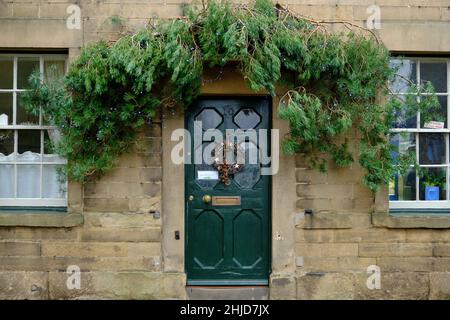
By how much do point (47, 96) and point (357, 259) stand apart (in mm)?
4143

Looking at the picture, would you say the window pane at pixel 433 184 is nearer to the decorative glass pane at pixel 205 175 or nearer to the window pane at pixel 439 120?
the window pane at pixel 439 120

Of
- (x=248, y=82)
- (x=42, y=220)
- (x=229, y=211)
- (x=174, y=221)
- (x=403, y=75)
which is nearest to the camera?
(x=248, y=82)

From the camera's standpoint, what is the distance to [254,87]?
17.6 ft

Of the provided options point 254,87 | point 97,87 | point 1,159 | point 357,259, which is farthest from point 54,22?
point 357,259

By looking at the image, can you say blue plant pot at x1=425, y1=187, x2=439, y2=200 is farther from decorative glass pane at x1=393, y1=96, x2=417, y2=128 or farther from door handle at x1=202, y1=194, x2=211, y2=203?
door handle at x1=202, y1=194, x2=211, y2=203

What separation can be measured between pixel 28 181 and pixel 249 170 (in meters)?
2.74

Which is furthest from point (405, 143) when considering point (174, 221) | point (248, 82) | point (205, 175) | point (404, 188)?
point (174, 221)

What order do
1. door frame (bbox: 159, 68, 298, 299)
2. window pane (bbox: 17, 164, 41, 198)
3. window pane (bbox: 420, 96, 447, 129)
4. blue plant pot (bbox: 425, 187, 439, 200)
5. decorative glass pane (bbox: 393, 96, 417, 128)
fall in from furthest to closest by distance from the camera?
blue plant pot (bbox: 425, 187, 439, 200) → window pane (bbox: 17, 164, 41, 198) → window pane (bbox: 420, 96, 447, 129) → door frame (bbox: 159, 68, 298, 299) → decorative glass pane (bbox: 393, 96, 417, 128)

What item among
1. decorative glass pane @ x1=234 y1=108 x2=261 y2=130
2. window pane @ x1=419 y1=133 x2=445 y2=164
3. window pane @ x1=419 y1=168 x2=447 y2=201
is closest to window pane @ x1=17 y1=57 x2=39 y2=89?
decorative glass pane @ x1=234 y1=108 x2=261 y2=130

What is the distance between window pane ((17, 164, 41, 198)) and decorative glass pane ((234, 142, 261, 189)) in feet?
8.07

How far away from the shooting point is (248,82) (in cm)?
573

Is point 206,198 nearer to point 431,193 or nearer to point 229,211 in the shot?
point 229,211

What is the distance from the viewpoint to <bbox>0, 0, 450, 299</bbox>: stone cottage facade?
617 cm

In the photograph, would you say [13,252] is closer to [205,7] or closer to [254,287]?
[254,287]
